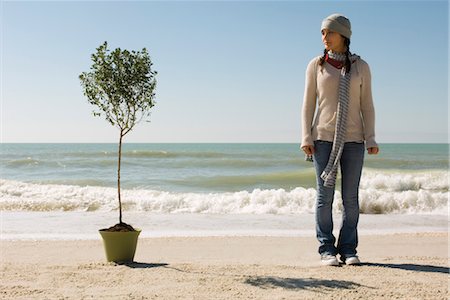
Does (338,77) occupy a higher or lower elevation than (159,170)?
higher

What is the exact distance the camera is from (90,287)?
11.6 ft

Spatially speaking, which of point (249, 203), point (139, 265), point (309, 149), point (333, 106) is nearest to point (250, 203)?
point (249, 203)

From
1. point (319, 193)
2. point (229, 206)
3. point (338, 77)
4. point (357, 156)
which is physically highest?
point (338, 77)

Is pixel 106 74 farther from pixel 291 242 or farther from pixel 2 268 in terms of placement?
pixel 291 242

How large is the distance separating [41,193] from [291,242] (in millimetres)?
9110

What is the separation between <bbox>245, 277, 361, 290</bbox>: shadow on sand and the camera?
351 cm

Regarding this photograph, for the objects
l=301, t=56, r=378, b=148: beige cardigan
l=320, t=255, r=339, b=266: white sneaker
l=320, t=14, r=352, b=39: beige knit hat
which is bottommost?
l=320, t=255, r=339, b=266: white sneaker

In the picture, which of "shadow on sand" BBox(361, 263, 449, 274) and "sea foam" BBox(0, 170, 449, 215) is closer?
"shadow on sand" BBox(361, 263, 449, 274)

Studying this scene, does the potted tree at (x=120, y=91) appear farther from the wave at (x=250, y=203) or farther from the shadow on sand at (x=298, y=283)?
the wave at (x=250, y=203)

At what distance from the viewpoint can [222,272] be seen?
400 centimetres

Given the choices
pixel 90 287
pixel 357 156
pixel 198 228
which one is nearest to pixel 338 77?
pixel 357 156

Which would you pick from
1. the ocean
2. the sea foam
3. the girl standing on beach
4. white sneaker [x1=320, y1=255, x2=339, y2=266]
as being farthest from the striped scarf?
the sea foam

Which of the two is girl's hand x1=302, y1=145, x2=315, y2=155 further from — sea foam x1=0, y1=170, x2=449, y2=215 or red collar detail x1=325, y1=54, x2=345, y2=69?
sea foam x1=0, y1=170, x2=449, y2=215

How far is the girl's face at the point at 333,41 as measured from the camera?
4.14m
